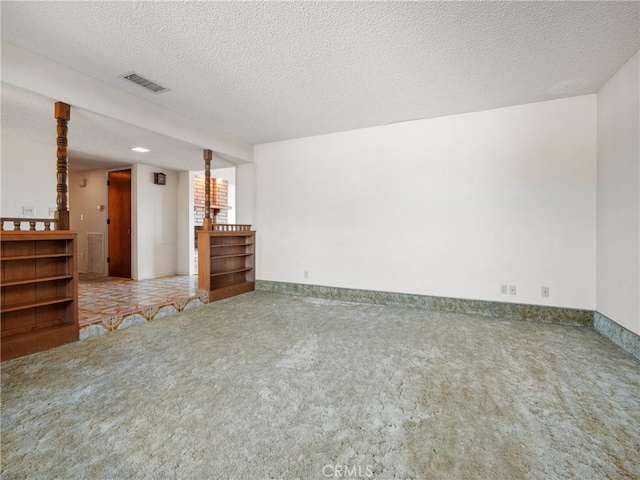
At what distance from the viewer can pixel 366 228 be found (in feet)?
15.5

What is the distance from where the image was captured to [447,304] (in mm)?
4199

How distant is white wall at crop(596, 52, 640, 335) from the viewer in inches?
107

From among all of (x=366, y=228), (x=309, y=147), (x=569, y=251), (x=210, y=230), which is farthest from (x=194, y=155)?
(x=569, y=251)

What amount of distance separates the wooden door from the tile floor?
0.29 meters

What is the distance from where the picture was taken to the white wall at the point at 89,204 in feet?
21.3

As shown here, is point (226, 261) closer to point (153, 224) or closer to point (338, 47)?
point (153, 224)

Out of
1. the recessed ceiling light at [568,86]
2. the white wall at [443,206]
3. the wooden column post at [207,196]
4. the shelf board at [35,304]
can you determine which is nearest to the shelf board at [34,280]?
the shelf board at [35,304]

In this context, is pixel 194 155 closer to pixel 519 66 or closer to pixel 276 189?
pixel 276 189

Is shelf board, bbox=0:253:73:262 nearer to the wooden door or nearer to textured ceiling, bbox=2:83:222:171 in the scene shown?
textured ceiling, bbox=2:83:222:171

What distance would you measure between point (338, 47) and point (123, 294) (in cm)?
430

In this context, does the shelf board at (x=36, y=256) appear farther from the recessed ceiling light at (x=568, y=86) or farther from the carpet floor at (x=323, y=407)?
the recessed ceiling light at (x=568, y=86)

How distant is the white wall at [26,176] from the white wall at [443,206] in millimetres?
3121

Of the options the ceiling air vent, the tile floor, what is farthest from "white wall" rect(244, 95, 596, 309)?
the ceiling air vent


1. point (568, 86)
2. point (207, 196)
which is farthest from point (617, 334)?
point (207, 196)
